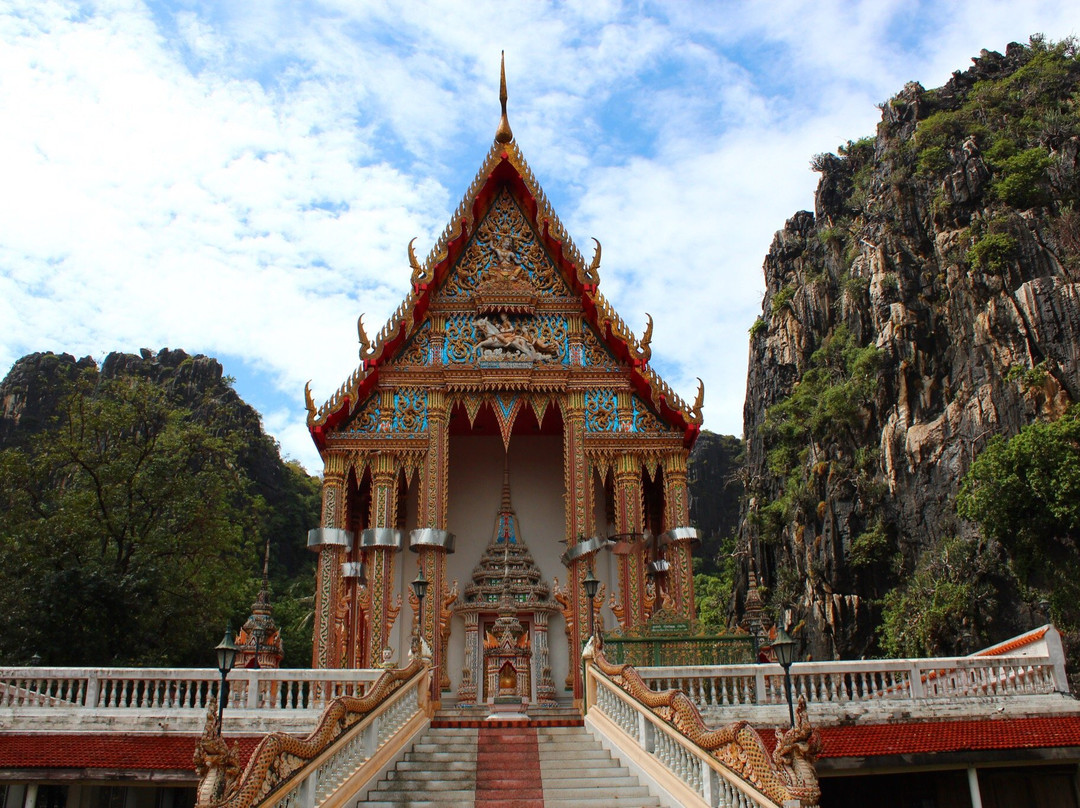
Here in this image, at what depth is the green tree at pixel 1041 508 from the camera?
23.7 m

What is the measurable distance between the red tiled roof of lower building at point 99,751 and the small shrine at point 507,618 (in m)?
4.94

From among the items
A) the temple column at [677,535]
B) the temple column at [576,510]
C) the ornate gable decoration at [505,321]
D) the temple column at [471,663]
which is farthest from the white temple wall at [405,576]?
the temple column at [677,535]

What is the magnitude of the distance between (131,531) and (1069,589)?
24228 mm

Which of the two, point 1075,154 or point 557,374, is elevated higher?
point 1075,154

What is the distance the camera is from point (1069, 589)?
2388 centimetres

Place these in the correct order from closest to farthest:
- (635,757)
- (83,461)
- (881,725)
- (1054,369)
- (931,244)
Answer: (635,757) < (881,725) < (83,461) < (1054,369) < (931,244)

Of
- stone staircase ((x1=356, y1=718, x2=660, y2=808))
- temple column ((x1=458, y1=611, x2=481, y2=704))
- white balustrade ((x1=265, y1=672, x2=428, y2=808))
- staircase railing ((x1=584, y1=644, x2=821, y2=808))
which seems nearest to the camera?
staircase railing ((x1=584, y1=644, x2=821, y2=808))

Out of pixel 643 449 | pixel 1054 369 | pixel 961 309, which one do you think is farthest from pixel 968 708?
pixel 961 309

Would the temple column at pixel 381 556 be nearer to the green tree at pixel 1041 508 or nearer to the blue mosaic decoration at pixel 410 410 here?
the blue mosaic decoration at pixel 410 410

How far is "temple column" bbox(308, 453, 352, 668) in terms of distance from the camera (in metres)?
14.4

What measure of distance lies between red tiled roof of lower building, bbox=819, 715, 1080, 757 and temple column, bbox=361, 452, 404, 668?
736cm

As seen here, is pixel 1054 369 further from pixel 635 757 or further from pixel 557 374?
pixel 635 757

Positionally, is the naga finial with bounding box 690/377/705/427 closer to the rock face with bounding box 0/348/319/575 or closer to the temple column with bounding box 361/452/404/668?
the temple column with bounding box 361/452/404/668

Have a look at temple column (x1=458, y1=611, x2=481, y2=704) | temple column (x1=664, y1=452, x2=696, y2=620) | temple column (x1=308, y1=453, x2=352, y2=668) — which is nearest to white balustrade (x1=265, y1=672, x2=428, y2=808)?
temple column (x1=308, y1=453, x2=352, y2=668)
